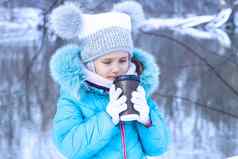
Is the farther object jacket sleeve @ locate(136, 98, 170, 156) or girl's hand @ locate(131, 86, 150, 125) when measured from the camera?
jacket sleeve @ locate(136, 98, 170, 156)

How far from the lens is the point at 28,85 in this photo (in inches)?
154

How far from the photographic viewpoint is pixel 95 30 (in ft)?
7.23

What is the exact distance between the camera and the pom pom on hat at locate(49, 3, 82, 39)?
2.21 m

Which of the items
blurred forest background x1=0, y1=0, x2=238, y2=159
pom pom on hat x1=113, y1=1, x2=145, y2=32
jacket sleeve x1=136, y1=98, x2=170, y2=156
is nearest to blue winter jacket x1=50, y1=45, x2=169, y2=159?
jacket sleeve x1=136, y1=98, x2=170, y2=156

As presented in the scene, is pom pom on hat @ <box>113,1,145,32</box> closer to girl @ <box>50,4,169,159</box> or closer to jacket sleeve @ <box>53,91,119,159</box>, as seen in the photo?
girl @ <box>50,4,169,159</box>

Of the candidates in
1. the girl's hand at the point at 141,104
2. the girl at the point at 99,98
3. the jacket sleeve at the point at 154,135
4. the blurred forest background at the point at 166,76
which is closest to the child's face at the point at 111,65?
the girl at the point at 99,98

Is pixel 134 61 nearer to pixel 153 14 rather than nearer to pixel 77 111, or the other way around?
pixel 77 111

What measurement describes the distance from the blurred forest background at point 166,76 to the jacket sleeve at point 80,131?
1.82 meters

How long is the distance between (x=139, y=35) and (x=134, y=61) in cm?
172

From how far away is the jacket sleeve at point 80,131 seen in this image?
205cm

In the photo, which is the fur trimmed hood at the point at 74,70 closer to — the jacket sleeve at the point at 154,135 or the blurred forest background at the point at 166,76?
the jacket sleeve at the point at 154,135

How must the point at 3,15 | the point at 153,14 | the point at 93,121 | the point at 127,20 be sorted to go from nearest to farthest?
1. the point at 93,121
2. the point at 127,20
3. the point at 3,15
4. the point at 153,14

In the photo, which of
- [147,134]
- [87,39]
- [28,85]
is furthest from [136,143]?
[28,85]

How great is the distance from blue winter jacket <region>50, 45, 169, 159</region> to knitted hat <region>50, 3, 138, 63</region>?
7cm
